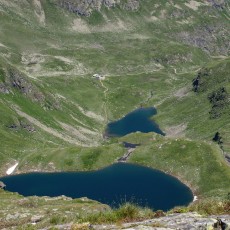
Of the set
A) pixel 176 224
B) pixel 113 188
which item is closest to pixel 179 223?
pixel 176 224

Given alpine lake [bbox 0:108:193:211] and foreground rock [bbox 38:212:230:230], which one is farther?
alpine lake [bbox 0:108:193:211]

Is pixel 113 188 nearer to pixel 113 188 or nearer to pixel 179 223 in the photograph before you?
pixel 113 188

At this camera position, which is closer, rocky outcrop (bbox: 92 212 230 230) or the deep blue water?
rocky outcrop (bbox: 92 212 230 230)

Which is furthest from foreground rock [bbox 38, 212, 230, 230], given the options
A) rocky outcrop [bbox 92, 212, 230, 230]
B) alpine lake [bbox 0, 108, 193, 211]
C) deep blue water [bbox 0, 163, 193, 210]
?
alpine lake [bbox 0, 108, 193, 211]

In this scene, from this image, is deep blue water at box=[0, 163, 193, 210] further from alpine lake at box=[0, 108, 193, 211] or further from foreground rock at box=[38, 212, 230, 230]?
foreground rock at box=[38, 212, 230, 230]

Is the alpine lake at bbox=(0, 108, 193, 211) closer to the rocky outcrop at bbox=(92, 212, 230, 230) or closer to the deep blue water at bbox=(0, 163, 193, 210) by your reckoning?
the deep blue water at bbox=(0, 163, 193, 210)

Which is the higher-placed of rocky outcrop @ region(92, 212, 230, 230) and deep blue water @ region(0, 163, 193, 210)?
deep blue water @ region(0, 163, 193, 210)

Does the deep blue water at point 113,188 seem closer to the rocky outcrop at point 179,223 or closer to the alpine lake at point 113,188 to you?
the alpine lake at point 113,188

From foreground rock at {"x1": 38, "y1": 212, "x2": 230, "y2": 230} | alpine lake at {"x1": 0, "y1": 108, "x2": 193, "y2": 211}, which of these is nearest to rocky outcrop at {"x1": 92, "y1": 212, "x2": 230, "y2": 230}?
foreground rock at {"x1": 38, "y1": 212, "x2": 230, "y2": 230}

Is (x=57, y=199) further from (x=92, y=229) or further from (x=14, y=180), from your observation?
(x=92, y=229)

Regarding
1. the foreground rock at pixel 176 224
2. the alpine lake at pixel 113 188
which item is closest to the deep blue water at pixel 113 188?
the alpine lake at pixel 113 188
